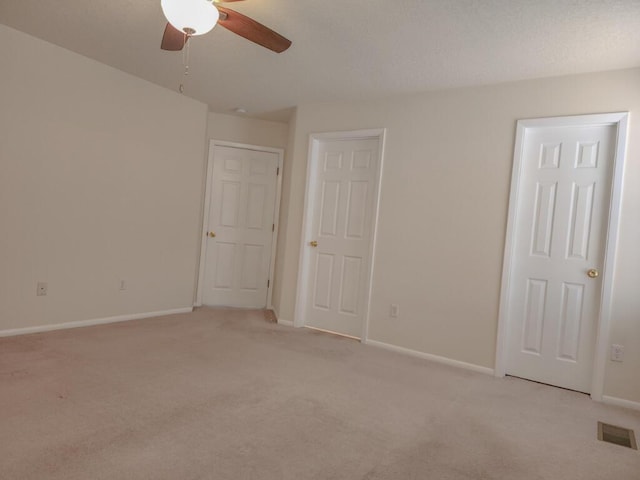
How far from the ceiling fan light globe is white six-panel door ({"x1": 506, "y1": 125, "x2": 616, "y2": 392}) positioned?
2655mm

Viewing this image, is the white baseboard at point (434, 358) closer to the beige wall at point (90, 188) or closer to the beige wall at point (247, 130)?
the beige wall at point (90, 188)

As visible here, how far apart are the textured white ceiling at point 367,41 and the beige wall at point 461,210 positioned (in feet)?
0.56

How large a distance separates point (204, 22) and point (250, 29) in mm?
417

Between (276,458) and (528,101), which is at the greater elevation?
(528,101)

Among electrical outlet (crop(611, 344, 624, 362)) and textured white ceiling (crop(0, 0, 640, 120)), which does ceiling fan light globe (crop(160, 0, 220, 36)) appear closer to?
textured white ceiling (crop(0, 0, 640, 120))

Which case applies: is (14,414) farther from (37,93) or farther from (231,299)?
(231,299)

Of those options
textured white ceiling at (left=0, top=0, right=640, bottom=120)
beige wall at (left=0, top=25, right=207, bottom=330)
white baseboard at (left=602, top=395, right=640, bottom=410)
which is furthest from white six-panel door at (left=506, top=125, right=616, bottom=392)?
beige wall at (left=0, top=25, right=207, bottom=330)

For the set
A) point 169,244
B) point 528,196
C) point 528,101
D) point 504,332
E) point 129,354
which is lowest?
point 129,354

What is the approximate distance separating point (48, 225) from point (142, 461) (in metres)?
2.59

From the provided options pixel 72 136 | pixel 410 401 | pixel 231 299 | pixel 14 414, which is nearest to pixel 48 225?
pixel 72 136

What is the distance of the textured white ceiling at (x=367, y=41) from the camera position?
2.46 meters

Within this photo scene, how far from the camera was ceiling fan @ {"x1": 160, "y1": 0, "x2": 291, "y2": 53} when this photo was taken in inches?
72.4

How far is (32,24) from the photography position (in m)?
3.15

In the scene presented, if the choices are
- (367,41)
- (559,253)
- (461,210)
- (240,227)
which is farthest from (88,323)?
(559,253)
